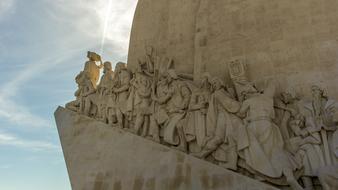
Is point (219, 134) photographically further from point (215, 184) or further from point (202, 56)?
point (202, 56)

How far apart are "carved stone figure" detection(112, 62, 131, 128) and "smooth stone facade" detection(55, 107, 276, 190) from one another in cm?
37

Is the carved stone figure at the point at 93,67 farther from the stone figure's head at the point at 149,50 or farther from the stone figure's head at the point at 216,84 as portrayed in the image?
the stone figure's head at the point at 216,84

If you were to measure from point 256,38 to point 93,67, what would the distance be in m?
4.05

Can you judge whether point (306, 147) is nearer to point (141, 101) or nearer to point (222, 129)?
point (222, 129)

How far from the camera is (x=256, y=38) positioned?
7.07 metres

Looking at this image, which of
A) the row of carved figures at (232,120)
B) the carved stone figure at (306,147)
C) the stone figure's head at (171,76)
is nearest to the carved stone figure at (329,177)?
the row of carved figures at (232,120)

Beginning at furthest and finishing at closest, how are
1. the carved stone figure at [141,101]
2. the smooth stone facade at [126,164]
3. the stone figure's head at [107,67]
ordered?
the stone figure's head at [107,67]
the carved stone figure at [141,101]
the smooth stone facade at [126,164]

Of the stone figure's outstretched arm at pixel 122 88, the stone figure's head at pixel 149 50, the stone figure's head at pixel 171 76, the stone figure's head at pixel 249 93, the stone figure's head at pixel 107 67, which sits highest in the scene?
the stone figure's head at pixel 149 50

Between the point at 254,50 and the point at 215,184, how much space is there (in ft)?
9.89

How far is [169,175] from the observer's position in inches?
229

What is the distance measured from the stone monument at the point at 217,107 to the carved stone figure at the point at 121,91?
0.03 metres

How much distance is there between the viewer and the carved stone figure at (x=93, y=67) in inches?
334

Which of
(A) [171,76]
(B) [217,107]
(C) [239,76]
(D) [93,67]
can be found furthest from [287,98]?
(D) [93,67]

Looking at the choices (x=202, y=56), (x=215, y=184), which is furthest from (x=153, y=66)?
(x=215, y=184)
